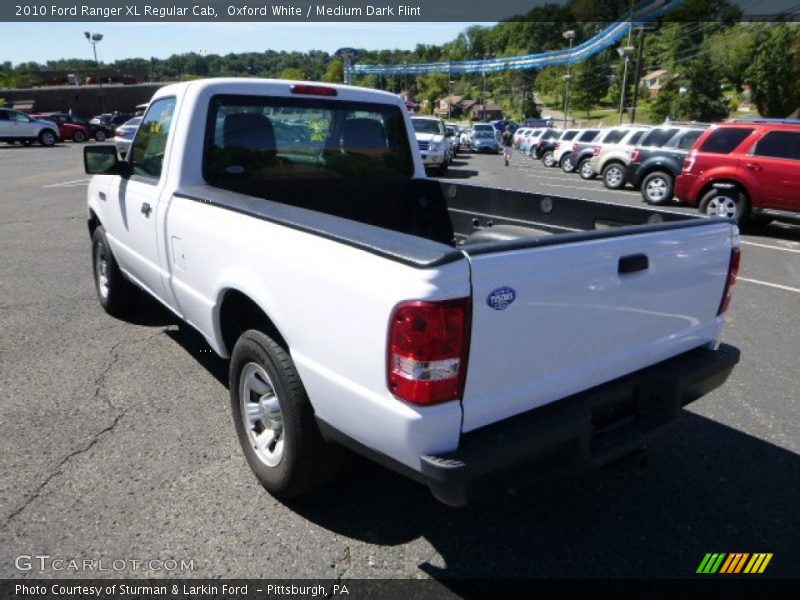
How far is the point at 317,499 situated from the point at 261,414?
513 millimetres

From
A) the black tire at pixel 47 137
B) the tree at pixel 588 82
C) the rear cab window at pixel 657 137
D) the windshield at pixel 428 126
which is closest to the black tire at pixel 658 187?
the rear cab window at pixel 657 137

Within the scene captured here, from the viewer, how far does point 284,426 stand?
8.69ft

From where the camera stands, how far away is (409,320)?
1.94 m

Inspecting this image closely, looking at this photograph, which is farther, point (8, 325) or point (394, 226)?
point (8, 325)

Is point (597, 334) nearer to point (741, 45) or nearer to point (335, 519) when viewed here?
point (335, 519)

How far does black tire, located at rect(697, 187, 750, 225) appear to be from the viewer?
10445 mm

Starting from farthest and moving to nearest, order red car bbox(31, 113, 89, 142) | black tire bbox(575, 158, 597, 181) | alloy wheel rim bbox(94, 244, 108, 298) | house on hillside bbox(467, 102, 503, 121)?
house on hillside bbox(467, 102, 503, 121)
red car bbox(31, 113, 89, 142)
black tire bbox(575, 158, 597, 181)
alloy wheel rim bbox(94, 244, 108, 298)

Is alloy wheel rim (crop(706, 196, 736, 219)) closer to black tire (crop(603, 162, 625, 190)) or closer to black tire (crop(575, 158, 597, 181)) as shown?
black tire (crop(603, 162, 625, 190))

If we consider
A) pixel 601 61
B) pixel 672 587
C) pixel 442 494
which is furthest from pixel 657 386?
pixel 601 61

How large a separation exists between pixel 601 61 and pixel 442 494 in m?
106

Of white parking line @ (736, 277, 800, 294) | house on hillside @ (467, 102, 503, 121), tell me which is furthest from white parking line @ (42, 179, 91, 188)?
house on hillside @ (467, 102, 503, 121)

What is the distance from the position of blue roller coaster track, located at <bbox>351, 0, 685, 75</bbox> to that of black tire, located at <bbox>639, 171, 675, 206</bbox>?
102 feet

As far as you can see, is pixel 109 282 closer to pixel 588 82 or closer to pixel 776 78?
pixel 776 78

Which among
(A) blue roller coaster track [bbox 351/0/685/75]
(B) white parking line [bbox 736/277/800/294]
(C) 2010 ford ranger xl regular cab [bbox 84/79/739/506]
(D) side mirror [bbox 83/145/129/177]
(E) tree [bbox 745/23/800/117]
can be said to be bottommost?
(B) white parking line [bbox 736/277/800/294]
